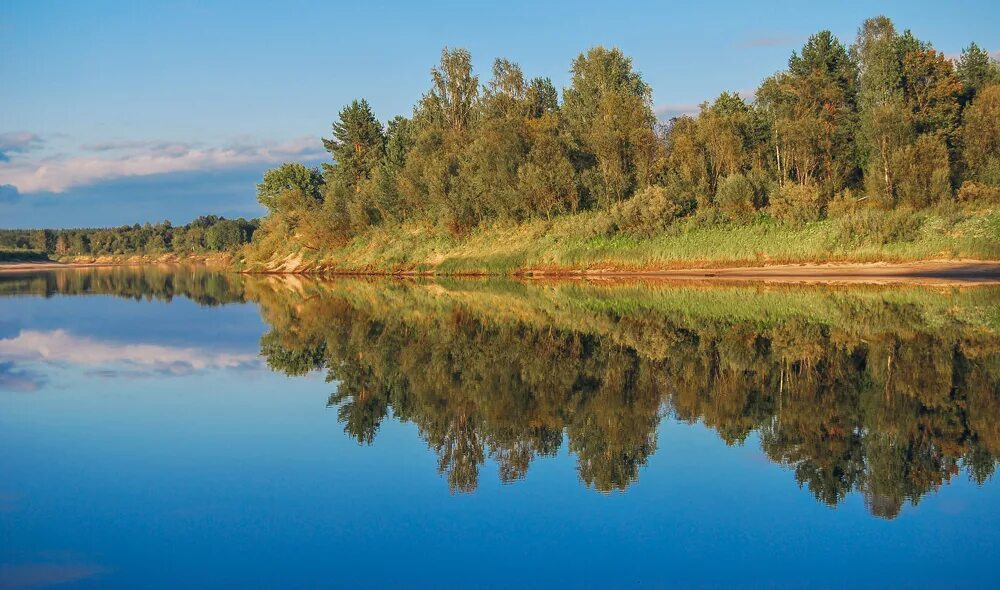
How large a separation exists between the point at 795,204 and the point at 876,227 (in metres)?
5.74

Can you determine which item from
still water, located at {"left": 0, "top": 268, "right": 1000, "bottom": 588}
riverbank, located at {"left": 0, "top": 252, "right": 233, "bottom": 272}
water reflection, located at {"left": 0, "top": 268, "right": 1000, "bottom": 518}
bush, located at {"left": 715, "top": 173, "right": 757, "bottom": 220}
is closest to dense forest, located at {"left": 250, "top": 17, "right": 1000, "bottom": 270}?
bush, located at {"left": 715, "top": 173, "right": 757, "bottom": 220}

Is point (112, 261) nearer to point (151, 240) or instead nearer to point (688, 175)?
point (151, 240)

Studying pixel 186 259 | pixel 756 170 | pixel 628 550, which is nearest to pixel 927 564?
pixel 628 550

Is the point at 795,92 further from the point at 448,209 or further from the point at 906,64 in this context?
the point at 448,209

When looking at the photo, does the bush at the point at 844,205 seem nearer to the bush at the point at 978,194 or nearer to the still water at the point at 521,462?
the bush at the point at 978,194

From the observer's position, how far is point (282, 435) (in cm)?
1155

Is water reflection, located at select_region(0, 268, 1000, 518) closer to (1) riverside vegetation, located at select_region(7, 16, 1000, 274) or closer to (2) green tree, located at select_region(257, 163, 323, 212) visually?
(1) riverside vegetation, located at select_region(7, 16, 1000, 274)

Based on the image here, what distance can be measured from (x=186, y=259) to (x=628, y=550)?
15953cm

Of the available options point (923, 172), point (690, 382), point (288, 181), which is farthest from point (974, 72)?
point (288, 181)

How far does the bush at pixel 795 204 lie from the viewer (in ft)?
150

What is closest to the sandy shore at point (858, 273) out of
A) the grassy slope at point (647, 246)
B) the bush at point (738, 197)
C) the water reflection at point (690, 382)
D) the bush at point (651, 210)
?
the grassy slope at point (647, 246)

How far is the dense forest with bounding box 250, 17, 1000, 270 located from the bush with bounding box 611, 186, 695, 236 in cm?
10

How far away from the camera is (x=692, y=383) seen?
13.9 meters

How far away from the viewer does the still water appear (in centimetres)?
673
